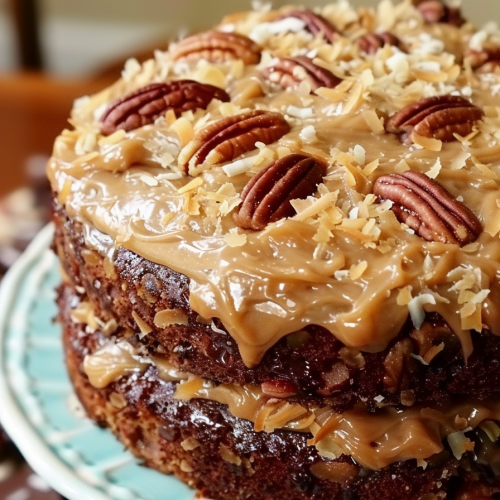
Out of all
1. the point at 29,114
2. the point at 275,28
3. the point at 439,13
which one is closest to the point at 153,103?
the point at 275,28

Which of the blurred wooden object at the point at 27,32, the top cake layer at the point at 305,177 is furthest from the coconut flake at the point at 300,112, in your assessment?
the blurred wooden object at the point at 27,32

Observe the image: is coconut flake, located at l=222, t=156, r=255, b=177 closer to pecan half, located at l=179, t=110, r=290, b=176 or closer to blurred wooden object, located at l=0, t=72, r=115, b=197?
pecan half, located at l=179, t=110, r=290, b=176

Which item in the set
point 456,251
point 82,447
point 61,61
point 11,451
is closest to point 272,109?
point 456,251

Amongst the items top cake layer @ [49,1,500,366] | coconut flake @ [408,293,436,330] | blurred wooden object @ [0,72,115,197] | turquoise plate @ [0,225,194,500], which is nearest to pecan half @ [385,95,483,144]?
top cake layer @ [49,1,500,366]

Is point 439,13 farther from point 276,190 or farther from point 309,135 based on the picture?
point 276,190

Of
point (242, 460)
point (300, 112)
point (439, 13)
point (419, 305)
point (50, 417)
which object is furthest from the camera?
point (439, 13)

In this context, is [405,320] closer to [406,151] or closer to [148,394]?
[406,151]
